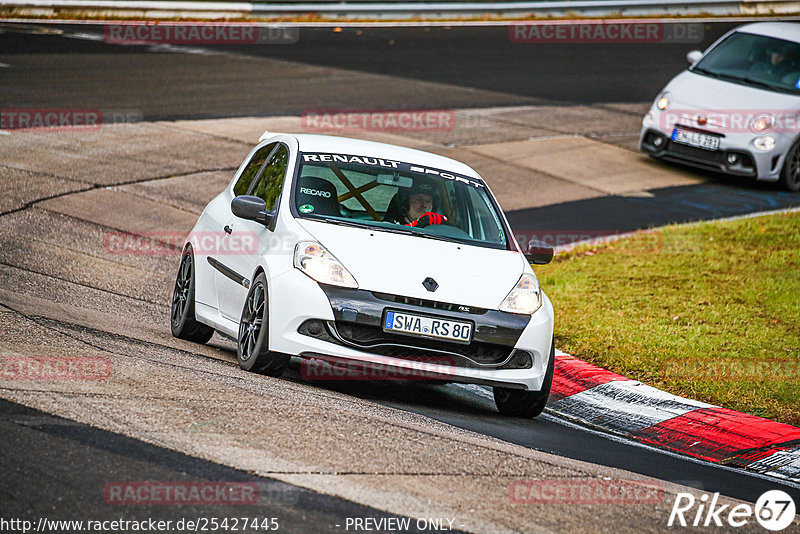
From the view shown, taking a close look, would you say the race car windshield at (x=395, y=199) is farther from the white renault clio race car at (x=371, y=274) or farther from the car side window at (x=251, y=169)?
the car side window at (x=251, y=169)

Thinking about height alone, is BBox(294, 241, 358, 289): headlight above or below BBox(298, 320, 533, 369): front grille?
above

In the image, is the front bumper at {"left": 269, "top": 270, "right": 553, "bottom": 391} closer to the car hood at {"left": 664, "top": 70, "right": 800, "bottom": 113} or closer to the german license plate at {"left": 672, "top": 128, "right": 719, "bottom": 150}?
the german license plate at {"left": 672, "top": 128, "right": 719, "bottom": 150}

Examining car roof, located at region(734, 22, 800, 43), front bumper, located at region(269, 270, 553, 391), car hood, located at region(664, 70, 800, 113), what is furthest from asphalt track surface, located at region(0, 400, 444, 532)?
car roof, located at region(734, 22, 800, 43)

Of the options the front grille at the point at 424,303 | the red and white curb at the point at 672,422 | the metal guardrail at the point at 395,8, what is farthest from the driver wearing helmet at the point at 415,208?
the metal guardrail at the point at 395,8

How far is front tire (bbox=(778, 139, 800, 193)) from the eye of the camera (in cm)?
1681

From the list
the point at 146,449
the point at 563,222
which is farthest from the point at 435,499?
the point at 563,222

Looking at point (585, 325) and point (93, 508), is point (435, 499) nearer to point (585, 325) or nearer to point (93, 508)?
point (93, 508)

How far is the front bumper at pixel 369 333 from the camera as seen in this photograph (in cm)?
721

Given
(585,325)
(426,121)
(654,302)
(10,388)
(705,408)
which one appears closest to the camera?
(10,388)

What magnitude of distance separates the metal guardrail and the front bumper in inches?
804

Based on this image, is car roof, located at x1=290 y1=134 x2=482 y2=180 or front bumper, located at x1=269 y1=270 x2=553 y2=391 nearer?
front bumper, located at x1=269 y1=270 x2=553 y2=391

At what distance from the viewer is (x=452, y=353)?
24.1 ft

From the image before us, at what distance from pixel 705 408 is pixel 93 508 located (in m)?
4.78

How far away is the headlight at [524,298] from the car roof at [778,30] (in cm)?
1178
